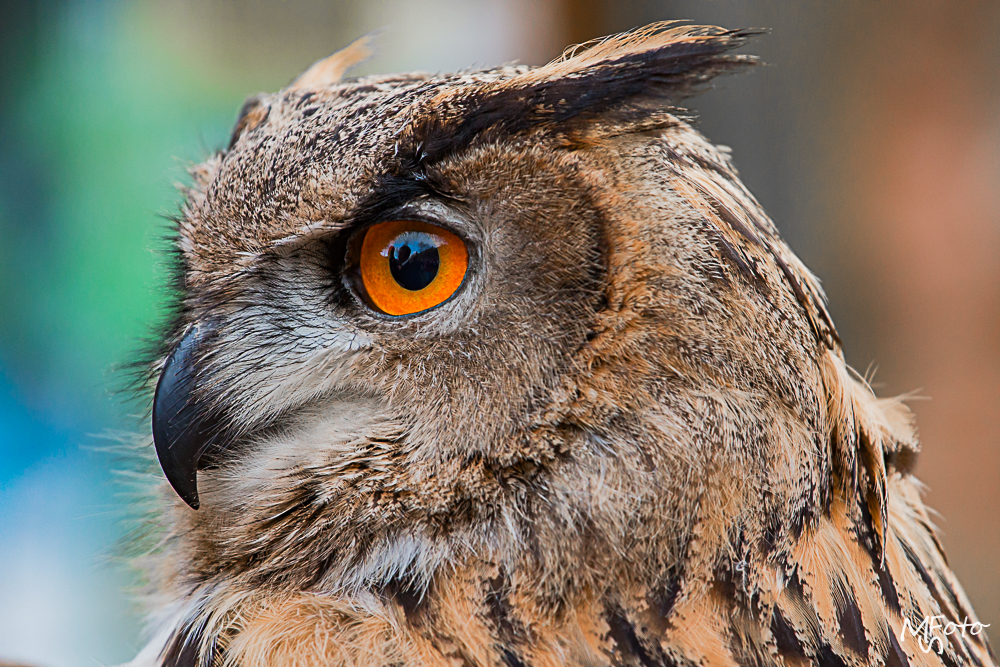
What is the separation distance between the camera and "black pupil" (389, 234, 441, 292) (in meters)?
0.77

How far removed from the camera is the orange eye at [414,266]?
77cm

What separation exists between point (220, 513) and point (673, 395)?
0.57 m

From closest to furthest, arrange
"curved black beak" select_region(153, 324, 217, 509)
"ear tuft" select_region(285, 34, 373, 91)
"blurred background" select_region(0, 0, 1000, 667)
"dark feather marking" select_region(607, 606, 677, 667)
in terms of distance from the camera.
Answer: "dark feather marking" select_region(607, 606, 677, 667) < "curved black beak" select_region(153, 324, 217, 509) < "ear tuft" select_region(285, 34, 373, 91) < "blurred background" select_region(0, 0, 1000, 667)

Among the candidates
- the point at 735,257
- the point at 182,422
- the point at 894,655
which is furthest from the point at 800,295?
the point at 182,422

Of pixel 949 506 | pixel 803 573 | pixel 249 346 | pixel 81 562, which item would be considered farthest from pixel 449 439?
pixel 949 506

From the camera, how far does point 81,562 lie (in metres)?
1.87

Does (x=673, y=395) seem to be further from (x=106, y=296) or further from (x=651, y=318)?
(x=106, y=296)

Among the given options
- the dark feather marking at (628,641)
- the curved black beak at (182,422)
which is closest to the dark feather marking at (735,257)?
the dark feather marking at (628,641)

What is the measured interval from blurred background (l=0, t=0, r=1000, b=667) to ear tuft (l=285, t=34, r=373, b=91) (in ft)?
1.40

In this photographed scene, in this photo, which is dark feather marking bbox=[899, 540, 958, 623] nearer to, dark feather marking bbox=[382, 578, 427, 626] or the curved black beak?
dark feather marking bbox=[382, 578, 427, 626]

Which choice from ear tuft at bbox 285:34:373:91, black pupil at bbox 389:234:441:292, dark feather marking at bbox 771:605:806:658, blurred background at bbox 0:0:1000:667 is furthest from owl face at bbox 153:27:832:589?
blurred background at bbox 0:0:1000:667

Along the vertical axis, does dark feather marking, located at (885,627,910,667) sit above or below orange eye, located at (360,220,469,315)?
below

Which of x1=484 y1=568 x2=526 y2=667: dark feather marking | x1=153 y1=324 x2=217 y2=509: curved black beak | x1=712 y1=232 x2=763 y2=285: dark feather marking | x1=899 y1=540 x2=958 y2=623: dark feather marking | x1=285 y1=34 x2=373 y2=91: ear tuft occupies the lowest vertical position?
x1=899 y1=540 x2=958 y2=623: dark feather marking

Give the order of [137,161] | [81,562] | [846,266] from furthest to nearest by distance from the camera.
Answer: [137,161] < [846,266] < [81,562]
